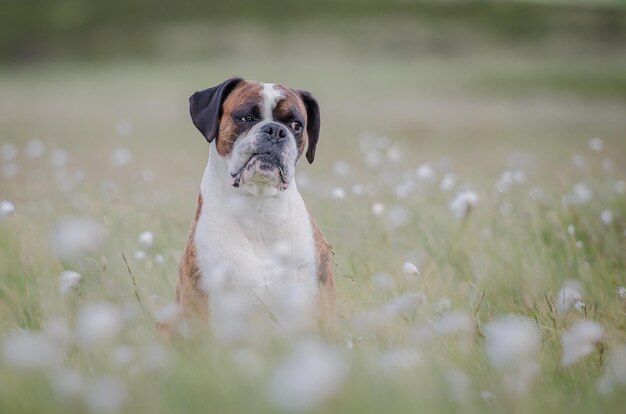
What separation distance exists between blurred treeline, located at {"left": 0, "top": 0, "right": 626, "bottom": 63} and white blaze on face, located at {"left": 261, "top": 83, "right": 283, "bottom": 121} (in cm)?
1117

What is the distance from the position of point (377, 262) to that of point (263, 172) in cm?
124

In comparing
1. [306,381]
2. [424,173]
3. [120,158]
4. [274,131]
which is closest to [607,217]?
[424,173]

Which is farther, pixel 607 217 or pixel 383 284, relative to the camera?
pixel 607 217

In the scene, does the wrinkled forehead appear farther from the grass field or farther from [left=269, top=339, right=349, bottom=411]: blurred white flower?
[left=269, top=339, right=349, bottom=411]: blurred white flower

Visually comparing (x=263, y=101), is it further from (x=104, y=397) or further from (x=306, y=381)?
(x=306, y=381)

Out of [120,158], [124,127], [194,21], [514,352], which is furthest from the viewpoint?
[194,21]

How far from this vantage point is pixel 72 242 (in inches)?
101

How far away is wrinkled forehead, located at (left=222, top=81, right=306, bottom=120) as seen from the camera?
12.3 feet

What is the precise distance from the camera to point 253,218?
3.57 metres

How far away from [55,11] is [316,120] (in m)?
14.8

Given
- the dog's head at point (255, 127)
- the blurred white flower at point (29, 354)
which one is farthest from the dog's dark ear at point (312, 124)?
the blurred white flower at point (29, 354)

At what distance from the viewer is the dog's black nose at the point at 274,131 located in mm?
3656

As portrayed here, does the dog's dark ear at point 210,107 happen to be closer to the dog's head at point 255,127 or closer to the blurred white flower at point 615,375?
the dog's head at point 255,127

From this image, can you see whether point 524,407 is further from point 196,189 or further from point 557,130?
point 557,130
